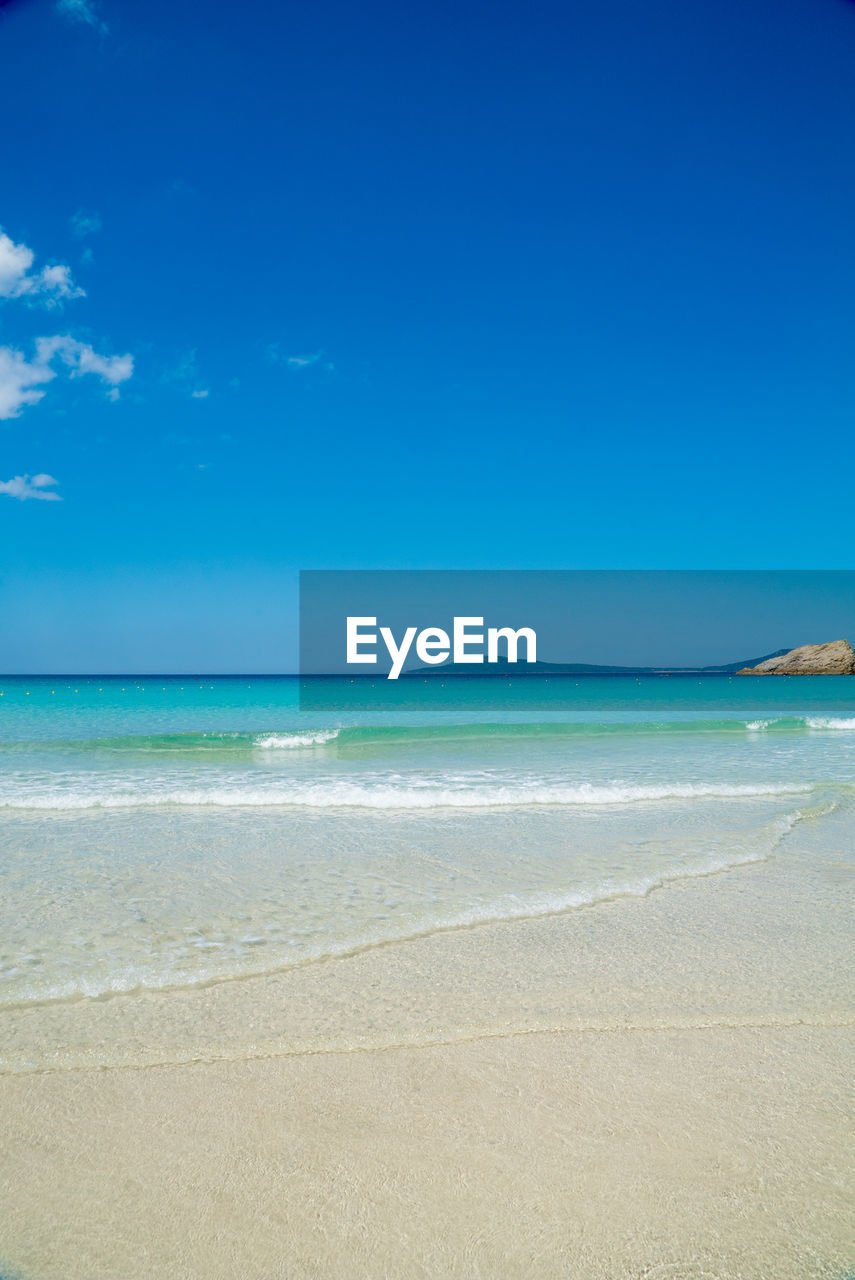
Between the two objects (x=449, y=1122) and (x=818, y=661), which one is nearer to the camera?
(x=449, y=1122)

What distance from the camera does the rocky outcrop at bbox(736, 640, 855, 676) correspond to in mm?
114375

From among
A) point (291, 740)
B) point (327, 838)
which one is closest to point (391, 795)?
point (327, 838)

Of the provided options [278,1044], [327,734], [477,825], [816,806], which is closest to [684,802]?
[816,806]

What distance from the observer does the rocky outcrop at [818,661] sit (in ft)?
375

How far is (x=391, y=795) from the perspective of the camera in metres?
10.4

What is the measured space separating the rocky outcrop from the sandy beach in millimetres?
127206

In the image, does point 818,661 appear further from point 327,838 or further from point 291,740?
point 327,838

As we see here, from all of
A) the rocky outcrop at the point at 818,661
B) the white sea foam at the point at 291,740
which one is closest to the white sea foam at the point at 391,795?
the white sea foam at the point at 291,740

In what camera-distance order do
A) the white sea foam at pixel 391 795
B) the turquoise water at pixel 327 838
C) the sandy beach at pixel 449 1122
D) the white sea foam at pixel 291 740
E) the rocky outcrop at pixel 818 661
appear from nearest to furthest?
the sandy beach at pixel 449 1122
the turquoise water at pixel 327 838
the white sea foam at pixel 391 795
the white sea foam at pixel 291 740
the rocky outcrop at pixel 818 661

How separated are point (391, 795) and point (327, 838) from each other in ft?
8.71

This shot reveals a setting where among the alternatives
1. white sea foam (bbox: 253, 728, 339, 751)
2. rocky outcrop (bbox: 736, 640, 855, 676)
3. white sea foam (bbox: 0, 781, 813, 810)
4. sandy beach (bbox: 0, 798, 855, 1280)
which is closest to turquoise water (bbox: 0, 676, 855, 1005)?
white sea foam (bbox: 0, 781, 813, 810)

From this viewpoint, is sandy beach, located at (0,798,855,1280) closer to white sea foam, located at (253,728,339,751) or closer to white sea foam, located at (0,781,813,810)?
white sea foam, located at (0,781,813,810)

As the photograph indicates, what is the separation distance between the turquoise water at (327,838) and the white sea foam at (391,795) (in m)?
0.06

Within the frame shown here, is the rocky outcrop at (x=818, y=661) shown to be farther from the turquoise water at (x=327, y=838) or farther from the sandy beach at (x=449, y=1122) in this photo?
the sandy beach at (x=449, y=1122)
